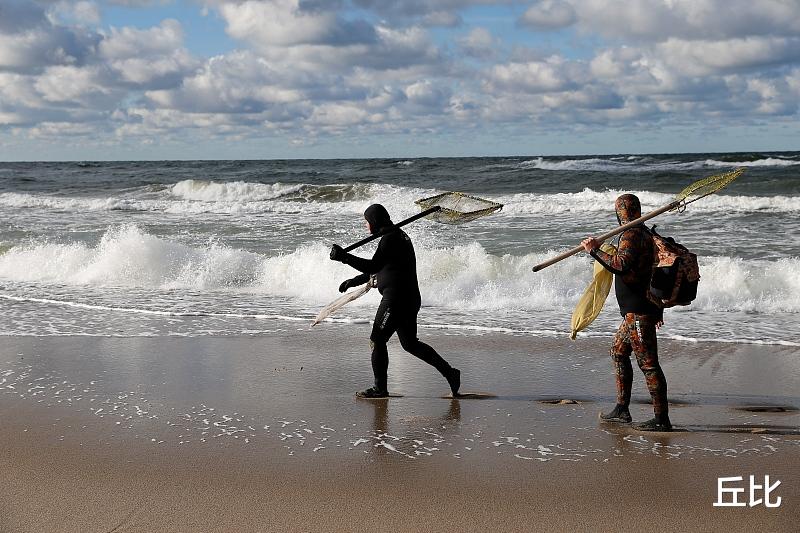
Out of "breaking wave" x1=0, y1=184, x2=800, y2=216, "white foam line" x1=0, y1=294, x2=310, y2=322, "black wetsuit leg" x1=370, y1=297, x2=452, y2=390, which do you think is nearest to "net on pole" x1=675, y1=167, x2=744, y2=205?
"black wetsuit leg" x1=370, y1=297, x2=452, y2=390

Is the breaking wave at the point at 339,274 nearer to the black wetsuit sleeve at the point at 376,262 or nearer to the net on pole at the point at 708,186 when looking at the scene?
the black wetsuit sleeve at the point at 376,262

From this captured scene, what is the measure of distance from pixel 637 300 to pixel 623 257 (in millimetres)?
331

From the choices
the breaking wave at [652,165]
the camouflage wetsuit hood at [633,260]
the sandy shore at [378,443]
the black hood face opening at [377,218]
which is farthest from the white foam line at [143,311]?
the breaking wave at [652,165]

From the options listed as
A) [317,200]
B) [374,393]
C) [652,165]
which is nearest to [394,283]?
[374,393]

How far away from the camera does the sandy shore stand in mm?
4453

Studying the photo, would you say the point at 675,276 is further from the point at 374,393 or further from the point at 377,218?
the point at 374,393

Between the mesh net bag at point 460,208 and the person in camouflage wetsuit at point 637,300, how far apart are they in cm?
146

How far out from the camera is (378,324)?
664 centimetres

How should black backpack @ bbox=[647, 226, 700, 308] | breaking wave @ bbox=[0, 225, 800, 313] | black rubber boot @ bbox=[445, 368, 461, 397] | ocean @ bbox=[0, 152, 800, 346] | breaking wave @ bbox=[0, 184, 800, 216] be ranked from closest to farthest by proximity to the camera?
black backpack @ bbox=[647, 226, 700, 308] → black rubber boot @ bbox=[445, 368, 461, 397] → ocean @ bbox=[0, 152, 800, 346] → breaking wave @ bbox=[0, 225, 800, 313] → breaking wave @ bbox=[0, 184, 800, 216]

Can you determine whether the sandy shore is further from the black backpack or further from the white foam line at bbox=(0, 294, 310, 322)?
the white foam line at bbox=(0, 294, 310, 322)

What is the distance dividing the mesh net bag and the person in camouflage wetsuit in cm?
146

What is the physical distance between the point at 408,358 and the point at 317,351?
99 centimetres

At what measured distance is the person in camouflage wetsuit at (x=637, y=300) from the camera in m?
5.49

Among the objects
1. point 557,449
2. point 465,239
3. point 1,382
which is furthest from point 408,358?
point 465,239
